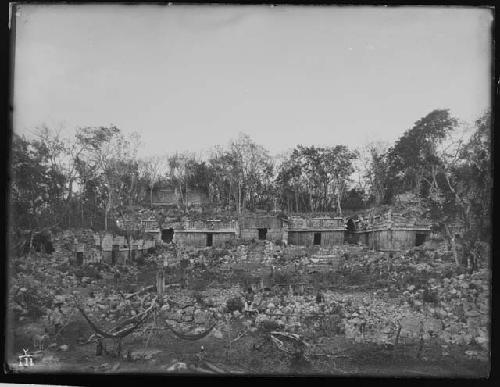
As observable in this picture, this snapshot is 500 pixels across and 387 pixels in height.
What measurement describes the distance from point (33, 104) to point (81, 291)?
174 cm

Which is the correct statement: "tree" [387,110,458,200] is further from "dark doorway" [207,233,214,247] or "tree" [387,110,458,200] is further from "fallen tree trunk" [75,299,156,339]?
"fallen tree trunk" [75,299,156,339]

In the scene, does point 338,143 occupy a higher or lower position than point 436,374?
higher

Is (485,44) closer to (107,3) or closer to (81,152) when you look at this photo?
(107,3)

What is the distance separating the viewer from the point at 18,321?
475 cm

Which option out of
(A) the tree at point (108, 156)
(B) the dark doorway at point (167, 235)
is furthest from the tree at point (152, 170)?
(B) the dark doorway at point (167, 235)

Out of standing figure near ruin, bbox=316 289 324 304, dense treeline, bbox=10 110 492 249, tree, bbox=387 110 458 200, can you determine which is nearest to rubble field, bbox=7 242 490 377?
standing figure near ruin, bbox=316 289 324 304

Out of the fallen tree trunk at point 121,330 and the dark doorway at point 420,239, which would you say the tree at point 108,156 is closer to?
the fallen tree trunk at point 121,330

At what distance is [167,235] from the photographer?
16.0 feet

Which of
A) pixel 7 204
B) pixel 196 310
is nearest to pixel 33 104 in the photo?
pixel 7 204

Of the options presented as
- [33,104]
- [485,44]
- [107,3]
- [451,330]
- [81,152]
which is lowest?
[451,330]

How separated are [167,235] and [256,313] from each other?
3.52 feet

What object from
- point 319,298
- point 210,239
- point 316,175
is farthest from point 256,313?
point 316,175

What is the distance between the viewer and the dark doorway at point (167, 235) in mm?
4871

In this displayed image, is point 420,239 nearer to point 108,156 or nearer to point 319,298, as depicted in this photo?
point 319,298
